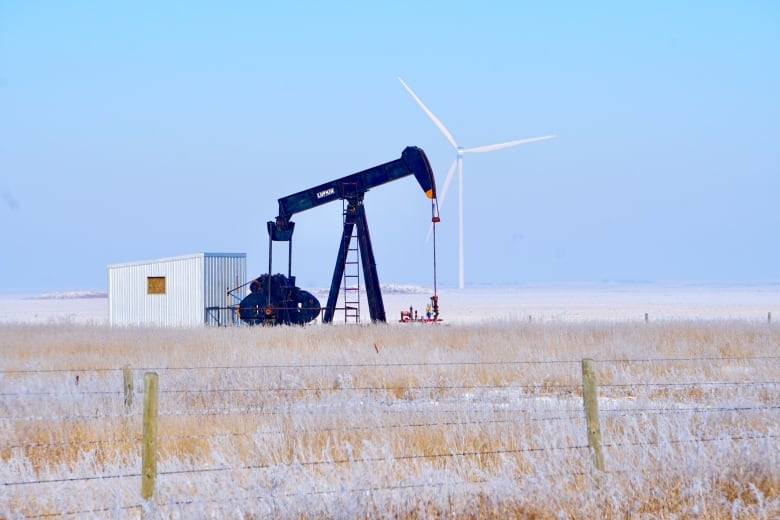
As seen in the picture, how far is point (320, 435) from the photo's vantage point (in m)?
9.20

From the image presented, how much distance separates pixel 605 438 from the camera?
8.87m

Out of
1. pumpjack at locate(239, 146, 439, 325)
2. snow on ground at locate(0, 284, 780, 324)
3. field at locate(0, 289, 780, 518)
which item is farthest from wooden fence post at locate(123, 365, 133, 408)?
snow on ground at locate(0, 284, 780, 324)

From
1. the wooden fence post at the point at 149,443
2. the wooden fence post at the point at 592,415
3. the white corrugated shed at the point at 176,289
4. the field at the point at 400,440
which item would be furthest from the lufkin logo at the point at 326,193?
the wooden fence post at the point at 149,443

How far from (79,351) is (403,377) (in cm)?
871

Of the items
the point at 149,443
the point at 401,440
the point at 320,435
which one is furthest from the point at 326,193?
the point at 149,443

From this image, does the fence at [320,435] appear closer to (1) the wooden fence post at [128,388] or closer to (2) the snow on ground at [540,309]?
(1) the wooden fence post at [128,388]

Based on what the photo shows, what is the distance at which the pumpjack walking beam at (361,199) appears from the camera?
25.2 metres

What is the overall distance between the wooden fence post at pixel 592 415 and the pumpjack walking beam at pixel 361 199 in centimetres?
1767

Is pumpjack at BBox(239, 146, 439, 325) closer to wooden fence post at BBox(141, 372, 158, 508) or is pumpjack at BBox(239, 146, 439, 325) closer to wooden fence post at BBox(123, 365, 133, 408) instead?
wooden fence post at BBox(123, 365, 133, 408)

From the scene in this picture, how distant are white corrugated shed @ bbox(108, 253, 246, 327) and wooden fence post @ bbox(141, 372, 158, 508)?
22.7m

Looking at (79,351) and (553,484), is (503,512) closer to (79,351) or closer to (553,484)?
(553,484)

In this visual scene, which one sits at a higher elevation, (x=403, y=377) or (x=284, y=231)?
(x=284, y=231)

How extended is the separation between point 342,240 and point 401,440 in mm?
18487

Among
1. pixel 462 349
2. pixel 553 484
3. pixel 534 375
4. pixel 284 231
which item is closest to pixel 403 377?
pixel 534 375
